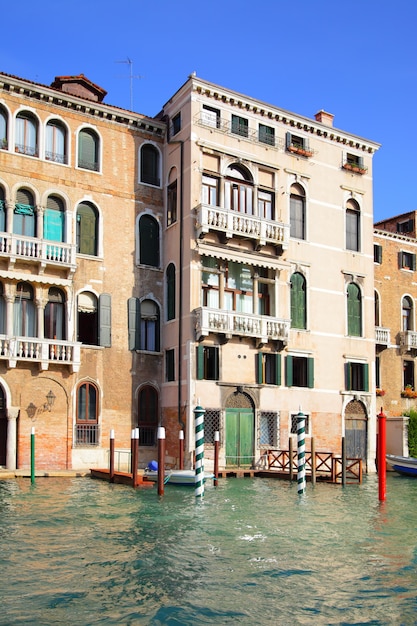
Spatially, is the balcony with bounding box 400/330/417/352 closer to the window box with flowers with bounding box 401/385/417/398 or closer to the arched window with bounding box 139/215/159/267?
the window box with flowers with bounding box 401/385/417/398

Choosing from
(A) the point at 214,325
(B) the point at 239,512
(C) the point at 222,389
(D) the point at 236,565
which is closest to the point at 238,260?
(A) the point at 214,325

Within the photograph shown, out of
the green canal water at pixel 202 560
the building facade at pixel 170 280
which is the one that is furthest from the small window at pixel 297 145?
the green canal water at pixel 202 560

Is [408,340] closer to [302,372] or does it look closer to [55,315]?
[302,372]

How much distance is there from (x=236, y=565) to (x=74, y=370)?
1168 centimetres

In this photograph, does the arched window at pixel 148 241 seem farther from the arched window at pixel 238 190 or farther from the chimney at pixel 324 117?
the chimney at pixel 324 117

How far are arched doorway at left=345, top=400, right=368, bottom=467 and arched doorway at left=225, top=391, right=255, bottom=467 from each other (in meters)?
3.83

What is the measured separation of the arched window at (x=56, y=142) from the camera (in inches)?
818

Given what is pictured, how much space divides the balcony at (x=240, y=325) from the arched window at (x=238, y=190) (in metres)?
3.16

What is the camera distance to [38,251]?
19.5 m

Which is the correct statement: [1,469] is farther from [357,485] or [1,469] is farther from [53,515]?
[357,485]

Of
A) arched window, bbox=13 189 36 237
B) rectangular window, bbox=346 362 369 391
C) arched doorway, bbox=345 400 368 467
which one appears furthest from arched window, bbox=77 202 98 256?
arched doorway, bbox=345 400 368 467

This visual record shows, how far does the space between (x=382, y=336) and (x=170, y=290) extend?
884 centimetres

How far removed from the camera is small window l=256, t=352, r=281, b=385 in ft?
73.7

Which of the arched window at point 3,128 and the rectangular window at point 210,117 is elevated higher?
the rectangular window at point 210,117
